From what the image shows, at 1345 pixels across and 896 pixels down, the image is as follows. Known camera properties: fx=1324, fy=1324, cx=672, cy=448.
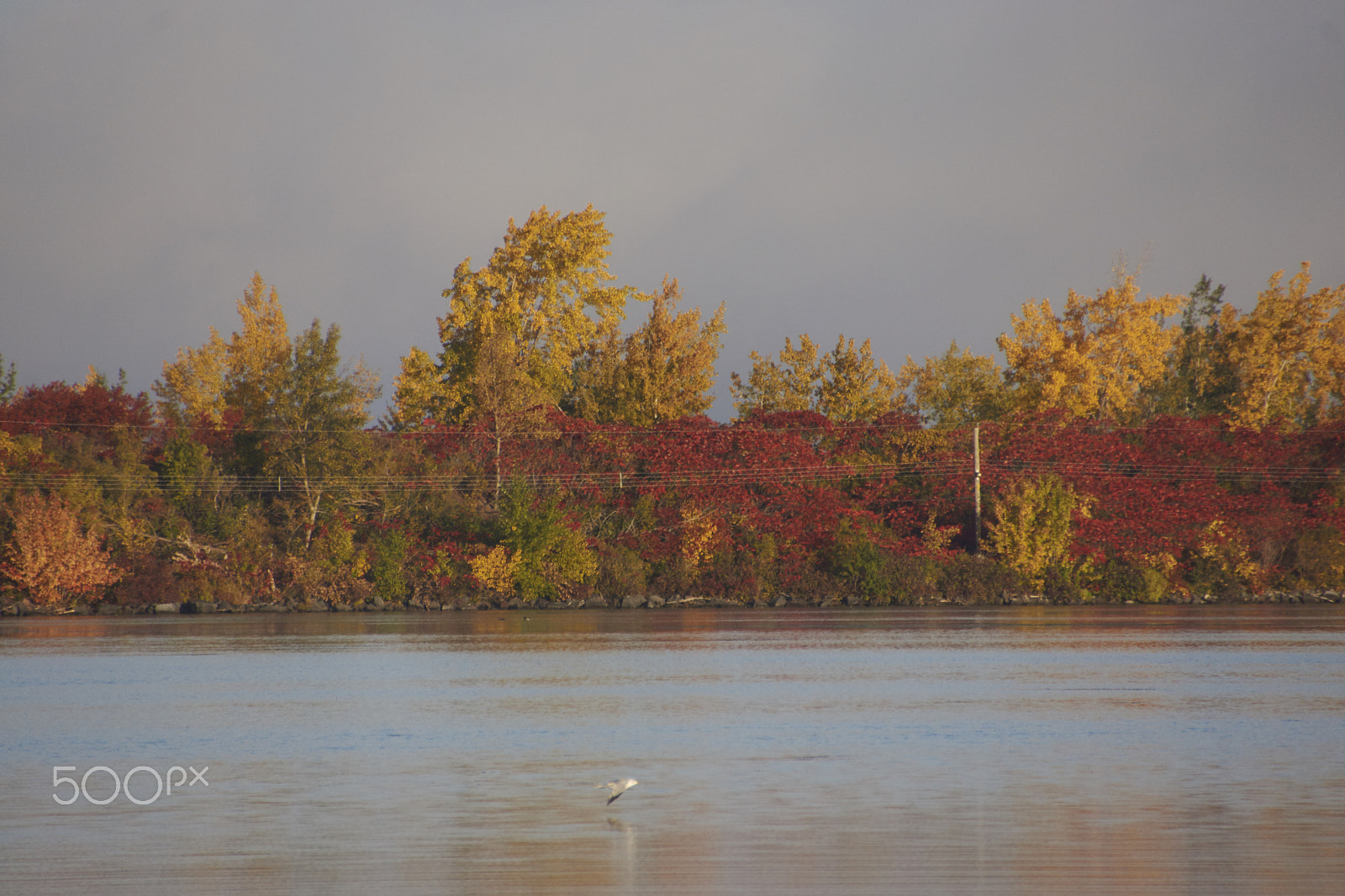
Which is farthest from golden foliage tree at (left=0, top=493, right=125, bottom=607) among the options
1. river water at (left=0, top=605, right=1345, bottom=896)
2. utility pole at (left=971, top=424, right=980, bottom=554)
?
utility pole at (left=971, top=424, right=980, bottom=554)

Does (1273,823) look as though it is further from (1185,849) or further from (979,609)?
(979,609)

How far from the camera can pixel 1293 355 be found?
52688 mm

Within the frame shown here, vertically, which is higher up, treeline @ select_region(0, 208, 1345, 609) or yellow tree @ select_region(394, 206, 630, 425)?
yellow tree @ select_region(394, 206, 630, 425)

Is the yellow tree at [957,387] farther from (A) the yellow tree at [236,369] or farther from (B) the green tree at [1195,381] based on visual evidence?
(A) the yellow tree at [236,369]

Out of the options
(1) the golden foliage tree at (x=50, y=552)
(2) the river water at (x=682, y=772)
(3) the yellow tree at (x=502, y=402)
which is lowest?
(2) the river water at (x=682, y=772)

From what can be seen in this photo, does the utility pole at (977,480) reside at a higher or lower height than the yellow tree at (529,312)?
lower

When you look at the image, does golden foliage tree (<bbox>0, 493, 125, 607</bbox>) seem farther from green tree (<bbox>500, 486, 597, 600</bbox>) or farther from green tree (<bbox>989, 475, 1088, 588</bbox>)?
green tree (<bbox>989, 475, 1088, 588</bbox>)

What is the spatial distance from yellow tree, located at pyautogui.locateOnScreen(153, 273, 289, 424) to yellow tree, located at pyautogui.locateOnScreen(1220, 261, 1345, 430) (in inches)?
1466

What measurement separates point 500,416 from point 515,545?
5273 millimetres

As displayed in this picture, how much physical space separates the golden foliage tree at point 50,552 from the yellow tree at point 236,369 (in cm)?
1011

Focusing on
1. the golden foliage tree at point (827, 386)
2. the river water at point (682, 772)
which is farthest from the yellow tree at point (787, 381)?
the river water at point (682, 772)

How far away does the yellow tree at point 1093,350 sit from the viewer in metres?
49.6

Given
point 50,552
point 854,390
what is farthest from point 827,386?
point 50,552

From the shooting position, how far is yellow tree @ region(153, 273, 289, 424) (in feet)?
164
